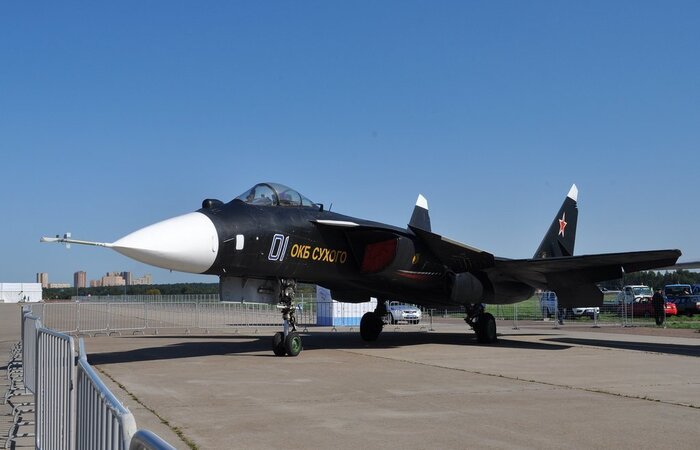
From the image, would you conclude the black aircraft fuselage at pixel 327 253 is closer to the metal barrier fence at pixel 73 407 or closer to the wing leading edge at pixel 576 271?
the wing leading edge at pixel 576 271

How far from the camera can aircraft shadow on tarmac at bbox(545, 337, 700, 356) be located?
45.3 feet

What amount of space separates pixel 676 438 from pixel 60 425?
15.0ft

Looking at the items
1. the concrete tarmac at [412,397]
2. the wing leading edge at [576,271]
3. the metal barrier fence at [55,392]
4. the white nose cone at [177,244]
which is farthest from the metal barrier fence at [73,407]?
the wing leading edge at [576,271]

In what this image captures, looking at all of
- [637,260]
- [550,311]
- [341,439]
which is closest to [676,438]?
[341,439]

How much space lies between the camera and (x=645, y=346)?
15.1 m

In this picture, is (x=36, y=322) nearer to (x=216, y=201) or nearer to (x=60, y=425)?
(x=60, y=425)

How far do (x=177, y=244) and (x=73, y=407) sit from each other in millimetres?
5804

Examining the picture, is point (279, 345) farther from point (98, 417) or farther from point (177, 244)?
point (98, 417)

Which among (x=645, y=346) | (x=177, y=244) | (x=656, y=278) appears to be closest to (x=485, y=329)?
(x=645, y=346)

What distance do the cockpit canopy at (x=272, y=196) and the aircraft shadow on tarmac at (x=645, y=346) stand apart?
7.69m

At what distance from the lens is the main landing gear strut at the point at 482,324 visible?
51.9 ft

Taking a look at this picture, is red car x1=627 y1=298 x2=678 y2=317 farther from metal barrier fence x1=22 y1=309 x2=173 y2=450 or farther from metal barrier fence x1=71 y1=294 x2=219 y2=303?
metal barrier fence x1=22 y1=309 x2=173 y2=450

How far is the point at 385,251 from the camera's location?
1316 centimetres

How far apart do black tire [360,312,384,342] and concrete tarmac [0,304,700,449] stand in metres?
2.67
